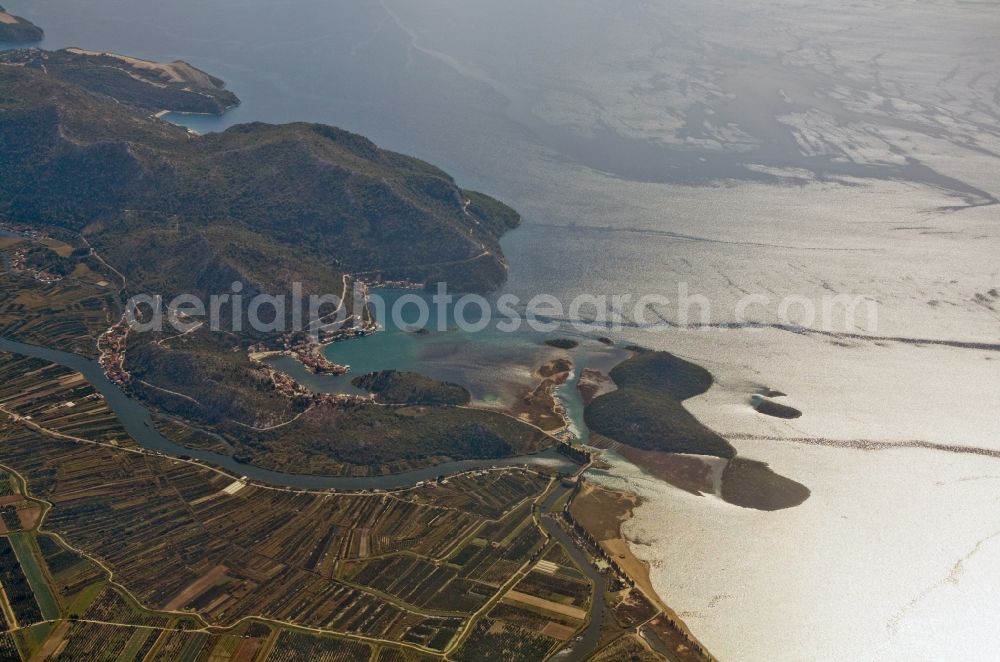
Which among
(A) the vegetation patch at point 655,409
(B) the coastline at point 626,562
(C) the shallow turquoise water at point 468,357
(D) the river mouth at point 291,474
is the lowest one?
(D) the river mouth at point 291,474

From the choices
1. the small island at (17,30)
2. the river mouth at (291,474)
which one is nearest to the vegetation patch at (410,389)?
the river mouth at (291,474)

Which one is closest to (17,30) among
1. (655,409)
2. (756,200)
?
(756,200)

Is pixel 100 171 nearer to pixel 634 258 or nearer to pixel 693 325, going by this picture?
pixel 634 258

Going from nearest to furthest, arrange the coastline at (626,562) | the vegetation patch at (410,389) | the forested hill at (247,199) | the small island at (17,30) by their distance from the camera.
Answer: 1. the coastline at (626,562)
2. the vegetation patch at (410,389)
3. the forested hill at (247,199)
4. the small island at (17,30)

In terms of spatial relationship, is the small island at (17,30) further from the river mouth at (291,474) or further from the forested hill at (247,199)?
the river mouth at (291,474)

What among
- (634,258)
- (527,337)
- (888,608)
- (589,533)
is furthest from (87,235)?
(888,608)

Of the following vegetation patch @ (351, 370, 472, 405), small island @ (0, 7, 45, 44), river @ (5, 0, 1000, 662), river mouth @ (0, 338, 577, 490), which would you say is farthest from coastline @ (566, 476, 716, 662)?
small island @ (0, 7, 45, 44)
